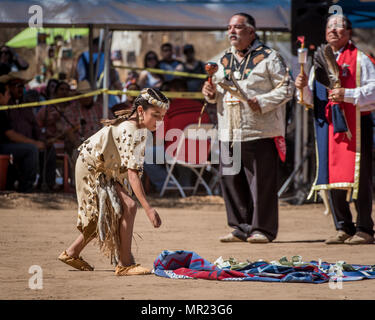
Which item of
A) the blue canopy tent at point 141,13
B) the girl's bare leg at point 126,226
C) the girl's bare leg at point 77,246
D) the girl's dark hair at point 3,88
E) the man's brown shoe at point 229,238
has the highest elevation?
the blue canopy tent at point 141,13

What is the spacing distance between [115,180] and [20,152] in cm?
556

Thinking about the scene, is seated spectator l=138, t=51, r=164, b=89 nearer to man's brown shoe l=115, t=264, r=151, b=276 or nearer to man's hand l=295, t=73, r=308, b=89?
man's hand l=295, t=73, r=308, b=89

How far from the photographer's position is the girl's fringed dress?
19.0ft

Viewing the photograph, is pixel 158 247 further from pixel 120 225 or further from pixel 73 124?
pixel 73 124

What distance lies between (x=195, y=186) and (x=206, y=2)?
2.50 m

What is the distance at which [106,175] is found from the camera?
5.96 m

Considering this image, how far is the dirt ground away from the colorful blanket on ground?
102 mm

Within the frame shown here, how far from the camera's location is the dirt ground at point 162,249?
17.1 ft

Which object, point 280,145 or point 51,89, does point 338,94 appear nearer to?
point 280,145

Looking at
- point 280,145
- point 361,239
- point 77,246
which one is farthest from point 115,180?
point 361,239

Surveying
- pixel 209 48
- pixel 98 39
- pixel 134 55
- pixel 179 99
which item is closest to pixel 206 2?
pixel 179 99

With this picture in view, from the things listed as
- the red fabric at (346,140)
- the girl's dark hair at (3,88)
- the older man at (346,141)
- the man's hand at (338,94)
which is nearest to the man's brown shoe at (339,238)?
the older man at (346,141)

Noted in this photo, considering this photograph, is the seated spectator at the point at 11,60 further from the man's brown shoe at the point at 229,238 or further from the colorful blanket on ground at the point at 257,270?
the colorful blanket on ground at the point at 257,270

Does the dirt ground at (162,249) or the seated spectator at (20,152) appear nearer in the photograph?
the dirt ground at (162,249)
